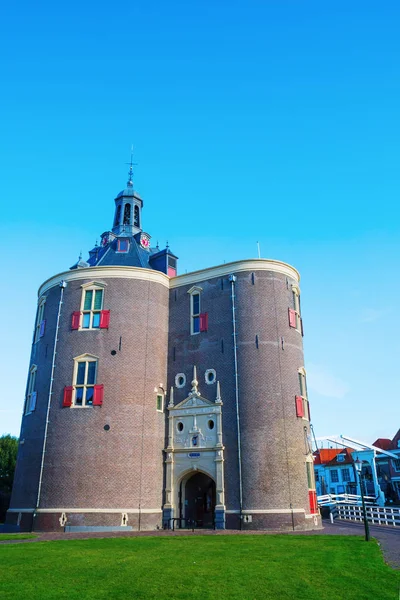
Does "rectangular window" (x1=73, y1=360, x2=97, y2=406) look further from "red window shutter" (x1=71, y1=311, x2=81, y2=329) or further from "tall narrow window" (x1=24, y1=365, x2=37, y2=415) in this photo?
"tall narrow window" (x1=24, y1=365, x2=37, y2=415)

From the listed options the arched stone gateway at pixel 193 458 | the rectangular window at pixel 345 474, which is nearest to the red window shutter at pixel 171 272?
the arched stone gateway at pixel 193 458

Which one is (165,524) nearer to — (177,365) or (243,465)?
(243,465)

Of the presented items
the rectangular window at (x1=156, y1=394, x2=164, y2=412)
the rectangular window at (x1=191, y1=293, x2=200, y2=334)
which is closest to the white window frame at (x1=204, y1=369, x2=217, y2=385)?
the rectangular window at (x1=191, y1=293, x2=200, y2=334)

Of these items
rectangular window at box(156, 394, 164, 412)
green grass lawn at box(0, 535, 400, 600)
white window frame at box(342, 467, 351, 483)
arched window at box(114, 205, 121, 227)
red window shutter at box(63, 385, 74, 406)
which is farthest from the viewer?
white window frame at box(342, 467, 351, 483)

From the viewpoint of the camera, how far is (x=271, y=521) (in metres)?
25.6

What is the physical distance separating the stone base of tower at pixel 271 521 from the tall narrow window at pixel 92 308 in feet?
46.5

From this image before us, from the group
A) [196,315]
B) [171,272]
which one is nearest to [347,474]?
[196,315]

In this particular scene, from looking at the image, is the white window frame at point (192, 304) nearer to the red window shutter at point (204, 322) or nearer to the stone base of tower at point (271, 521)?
the red window shutter at point (204, 322)

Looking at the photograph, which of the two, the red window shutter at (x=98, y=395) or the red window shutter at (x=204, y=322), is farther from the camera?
the red window shutter at (x=204, y=322)

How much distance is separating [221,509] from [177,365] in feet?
30.0

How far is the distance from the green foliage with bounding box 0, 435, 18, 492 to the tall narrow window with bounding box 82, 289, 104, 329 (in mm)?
23570

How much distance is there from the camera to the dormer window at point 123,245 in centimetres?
3569

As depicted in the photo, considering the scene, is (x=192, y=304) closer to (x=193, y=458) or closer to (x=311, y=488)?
(x=193, y=458)

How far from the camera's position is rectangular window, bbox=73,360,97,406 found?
95.9ft
